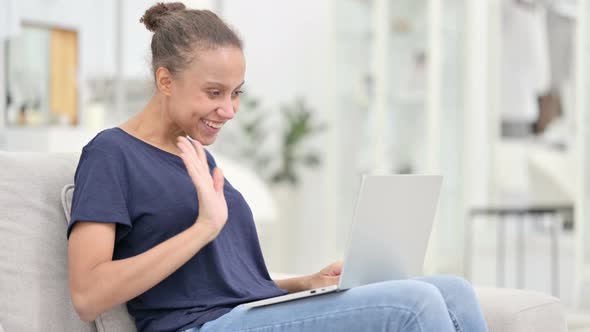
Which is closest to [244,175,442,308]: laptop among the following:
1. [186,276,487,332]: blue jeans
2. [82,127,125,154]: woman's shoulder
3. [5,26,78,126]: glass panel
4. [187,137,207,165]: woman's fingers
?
[186,276,487,332]: blue jeans

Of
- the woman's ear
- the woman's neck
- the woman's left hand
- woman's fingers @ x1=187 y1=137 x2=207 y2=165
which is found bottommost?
the woman's left hand

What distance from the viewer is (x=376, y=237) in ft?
5.34

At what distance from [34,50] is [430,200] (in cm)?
303

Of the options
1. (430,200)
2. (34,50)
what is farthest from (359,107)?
(430,200)

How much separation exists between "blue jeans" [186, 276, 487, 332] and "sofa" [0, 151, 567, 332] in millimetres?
285

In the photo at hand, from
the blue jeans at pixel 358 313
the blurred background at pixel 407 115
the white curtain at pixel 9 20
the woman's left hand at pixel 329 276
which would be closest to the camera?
the blue jeans at pixel 358 313

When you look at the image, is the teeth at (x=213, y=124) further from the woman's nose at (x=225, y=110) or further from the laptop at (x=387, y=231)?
the laptop at (x=387, y=231)

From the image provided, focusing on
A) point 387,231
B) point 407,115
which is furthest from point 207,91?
point 407,115

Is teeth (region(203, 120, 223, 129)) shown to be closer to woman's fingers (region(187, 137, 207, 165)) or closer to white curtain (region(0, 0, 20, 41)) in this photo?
woman's fingers (region(187, 137, 207, 165))

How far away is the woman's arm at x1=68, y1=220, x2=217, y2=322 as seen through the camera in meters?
1.51

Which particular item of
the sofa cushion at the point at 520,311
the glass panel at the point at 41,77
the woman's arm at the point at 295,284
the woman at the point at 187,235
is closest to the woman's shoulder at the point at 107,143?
the woman at the point at 187,235

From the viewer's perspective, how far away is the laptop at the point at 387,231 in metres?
1.57

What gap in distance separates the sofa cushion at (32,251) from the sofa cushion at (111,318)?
0.02 m

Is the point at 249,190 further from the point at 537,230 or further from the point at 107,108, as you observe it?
the point at 537,230
